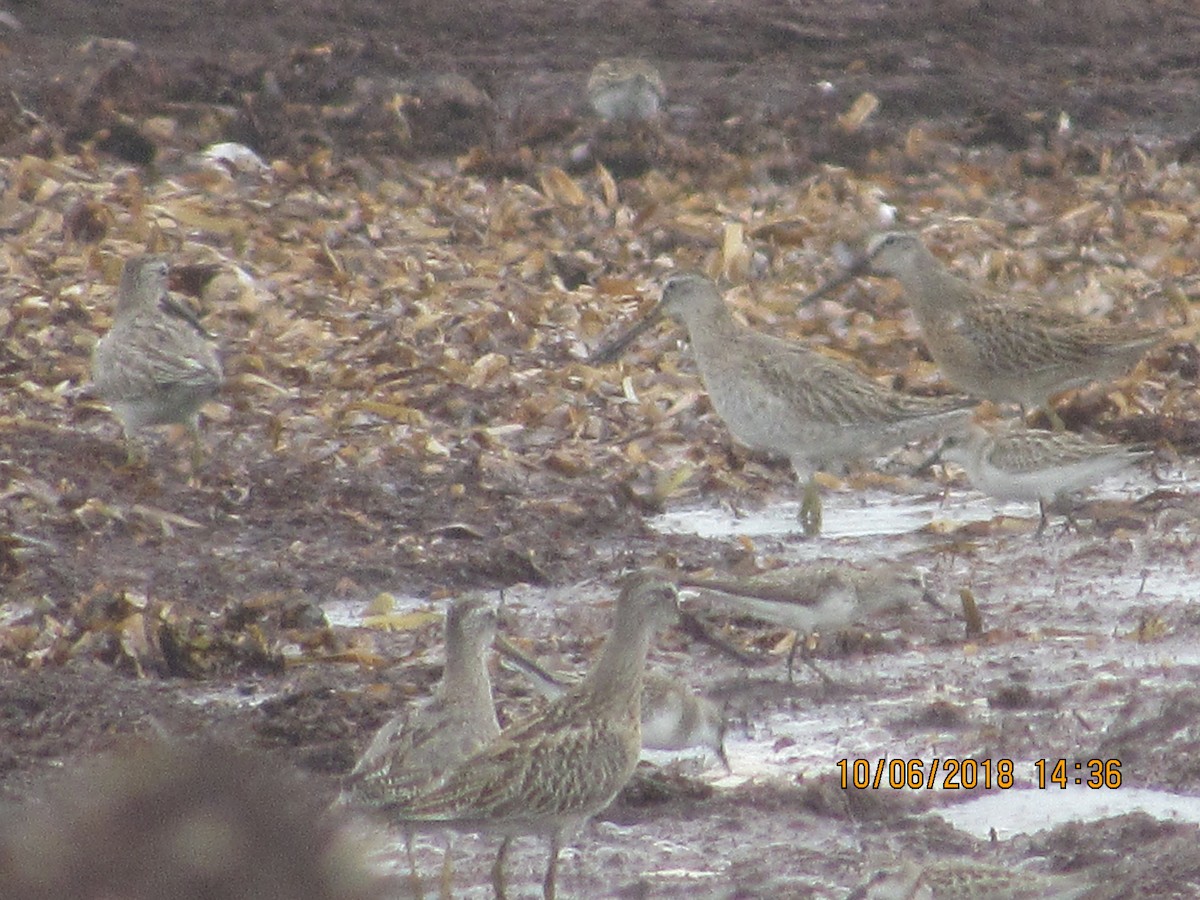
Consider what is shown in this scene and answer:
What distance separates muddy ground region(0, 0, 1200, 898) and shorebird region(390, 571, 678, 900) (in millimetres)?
238

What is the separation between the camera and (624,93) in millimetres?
15094

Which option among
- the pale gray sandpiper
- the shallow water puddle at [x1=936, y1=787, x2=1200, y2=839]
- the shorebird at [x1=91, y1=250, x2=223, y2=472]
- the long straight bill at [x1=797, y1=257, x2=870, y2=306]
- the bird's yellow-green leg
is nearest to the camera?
the pale gray sandpiper

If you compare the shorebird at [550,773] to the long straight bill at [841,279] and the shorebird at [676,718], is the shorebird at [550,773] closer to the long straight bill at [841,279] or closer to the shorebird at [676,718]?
the shorebird at [676,718]

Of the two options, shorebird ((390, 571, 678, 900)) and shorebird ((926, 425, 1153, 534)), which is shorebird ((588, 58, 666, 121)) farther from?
shorebird ((390, 571, 678, 900))

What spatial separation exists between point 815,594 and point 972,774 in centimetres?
119

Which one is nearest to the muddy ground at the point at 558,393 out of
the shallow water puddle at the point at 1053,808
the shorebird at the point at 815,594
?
the shallow water puddle at the point at 1053,808

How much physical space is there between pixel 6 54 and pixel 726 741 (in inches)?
435

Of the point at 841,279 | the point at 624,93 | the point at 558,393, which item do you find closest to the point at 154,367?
the point at 558,393

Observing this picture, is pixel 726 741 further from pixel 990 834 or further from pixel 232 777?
pixel 232 777

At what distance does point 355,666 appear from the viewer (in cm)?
651

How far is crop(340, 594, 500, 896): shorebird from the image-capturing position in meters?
4.83

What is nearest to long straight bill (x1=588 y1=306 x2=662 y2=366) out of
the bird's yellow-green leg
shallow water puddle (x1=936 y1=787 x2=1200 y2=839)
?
the bird's yellow-green leg

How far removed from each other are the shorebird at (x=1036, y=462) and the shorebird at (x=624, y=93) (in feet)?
22.1

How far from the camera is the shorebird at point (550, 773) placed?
15.3ft
